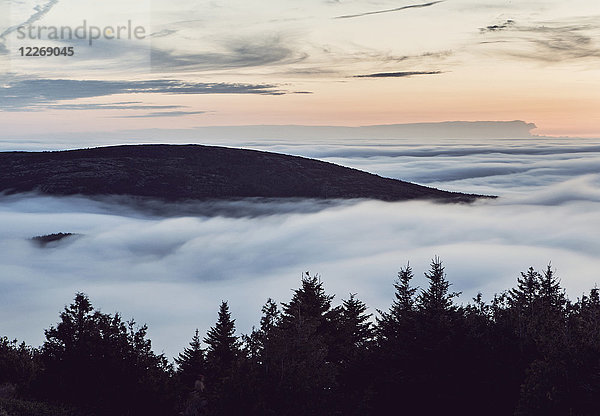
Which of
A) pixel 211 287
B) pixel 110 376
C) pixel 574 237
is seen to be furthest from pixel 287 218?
pixel 110 376

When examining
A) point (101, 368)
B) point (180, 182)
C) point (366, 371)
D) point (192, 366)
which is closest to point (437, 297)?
point (366, 371)

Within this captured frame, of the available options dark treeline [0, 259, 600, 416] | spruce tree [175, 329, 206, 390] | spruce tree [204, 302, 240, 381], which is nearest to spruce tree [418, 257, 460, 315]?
dark treeline [0, 259, 600, 416]

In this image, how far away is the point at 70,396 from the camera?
78.8 feet

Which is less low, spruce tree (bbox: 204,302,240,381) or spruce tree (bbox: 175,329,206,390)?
spruce tree (bbox: 204,302,240,381)

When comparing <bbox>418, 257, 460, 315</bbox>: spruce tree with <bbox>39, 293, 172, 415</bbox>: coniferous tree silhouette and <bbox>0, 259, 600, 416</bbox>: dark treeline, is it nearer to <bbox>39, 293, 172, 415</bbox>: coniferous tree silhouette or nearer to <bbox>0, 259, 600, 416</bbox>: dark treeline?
<bbox>0, 259, 600, 416</bbox>: dark treeline

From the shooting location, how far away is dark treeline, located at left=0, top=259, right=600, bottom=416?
1778 centimetres

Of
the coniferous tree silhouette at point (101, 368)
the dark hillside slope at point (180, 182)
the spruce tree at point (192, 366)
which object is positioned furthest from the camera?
the dark hillside slope at point (180, 182)

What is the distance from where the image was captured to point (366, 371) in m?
24.0

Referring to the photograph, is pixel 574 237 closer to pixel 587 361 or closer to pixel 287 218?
pixel 287 218

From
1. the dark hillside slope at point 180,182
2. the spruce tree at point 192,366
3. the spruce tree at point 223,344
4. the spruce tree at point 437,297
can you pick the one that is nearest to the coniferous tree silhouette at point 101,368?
the spruce tree at point 437,297

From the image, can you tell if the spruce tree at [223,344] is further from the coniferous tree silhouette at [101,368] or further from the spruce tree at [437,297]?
the spruce tree at [437,297]

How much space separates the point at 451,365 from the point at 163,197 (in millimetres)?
179055

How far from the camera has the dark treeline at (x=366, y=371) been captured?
17.8 m

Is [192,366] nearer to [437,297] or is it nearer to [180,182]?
[437,297]
